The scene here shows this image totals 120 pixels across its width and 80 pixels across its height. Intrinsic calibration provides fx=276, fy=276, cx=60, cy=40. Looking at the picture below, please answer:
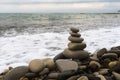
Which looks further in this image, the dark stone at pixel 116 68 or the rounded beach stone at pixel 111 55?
the rounded beach stone at pixel 111 55

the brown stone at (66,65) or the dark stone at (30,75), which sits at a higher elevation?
the brown stone at (66,65)

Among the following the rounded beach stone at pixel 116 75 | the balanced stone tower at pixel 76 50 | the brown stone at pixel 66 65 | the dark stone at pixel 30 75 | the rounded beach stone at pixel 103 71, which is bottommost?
the rounded beach stone at pixel 116 75

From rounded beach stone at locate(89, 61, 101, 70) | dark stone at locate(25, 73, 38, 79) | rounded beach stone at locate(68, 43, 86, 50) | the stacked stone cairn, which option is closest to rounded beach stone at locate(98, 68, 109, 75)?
the stacked stone cairn

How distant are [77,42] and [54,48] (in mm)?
3459

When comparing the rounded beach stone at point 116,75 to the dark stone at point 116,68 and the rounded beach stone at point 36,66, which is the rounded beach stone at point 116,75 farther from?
the rounded beach stone at point 36,66

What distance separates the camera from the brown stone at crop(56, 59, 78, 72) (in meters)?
5.57

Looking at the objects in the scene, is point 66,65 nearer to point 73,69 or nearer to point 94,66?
point 73,69

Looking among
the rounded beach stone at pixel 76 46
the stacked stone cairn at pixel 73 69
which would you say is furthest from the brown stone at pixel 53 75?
the rounded beach stone at pixel 76 46

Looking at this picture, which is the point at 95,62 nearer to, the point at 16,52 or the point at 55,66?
the point at 55,66

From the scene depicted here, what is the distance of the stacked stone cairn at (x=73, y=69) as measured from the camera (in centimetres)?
528

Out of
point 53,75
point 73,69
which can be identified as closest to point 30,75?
point 53,75

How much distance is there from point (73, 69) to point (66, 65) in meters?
0.24

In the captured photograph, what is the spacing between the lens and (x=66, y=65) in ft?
18.7

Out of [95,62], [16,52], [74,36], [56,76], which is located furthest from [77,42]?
[16,52]
